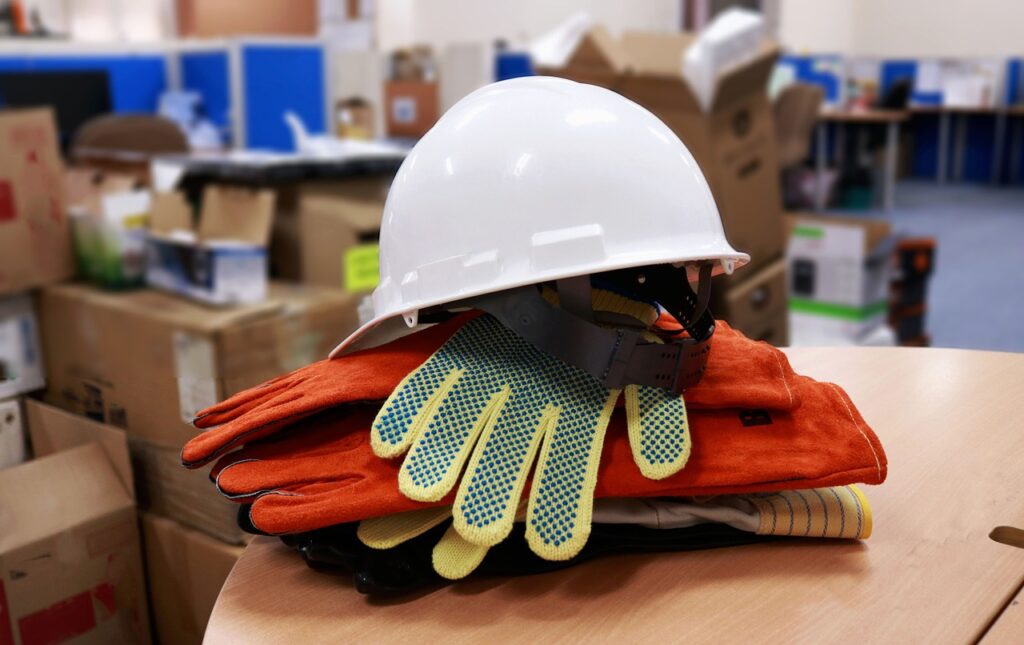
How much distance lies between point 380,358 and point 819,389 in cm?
36

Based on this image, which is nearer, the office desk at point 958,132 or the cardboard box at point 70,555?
the cardboard box at point 70,555

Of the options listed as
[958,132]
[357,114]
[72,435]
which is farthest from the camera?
[958,132]

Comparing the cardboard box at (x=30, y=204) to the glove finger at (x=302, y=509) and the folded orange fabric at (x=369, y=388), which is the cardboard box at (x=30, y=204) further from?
the glove finger at (x=302, y=509)

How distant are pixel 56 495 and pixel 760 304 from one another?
175 centimetres

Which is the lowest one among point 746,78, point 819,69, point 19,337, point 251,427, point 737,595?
point 19,337

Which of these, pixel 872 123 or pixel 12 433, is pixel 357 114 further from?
pixel 872 123

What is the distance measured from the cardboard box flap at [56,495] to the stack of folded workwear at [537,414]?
20cm

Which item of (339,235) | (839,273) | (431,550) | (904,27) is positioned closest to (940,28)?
(904,27)

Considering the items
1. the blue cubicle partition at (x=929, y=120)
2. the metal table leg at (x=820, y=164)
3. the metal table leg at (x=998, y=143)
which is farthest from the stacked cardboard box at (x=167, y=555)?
the metal table leg at (x=998, y=143)

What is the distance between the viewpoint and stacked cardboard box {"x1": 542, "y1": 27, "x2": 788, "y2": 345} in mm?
2072

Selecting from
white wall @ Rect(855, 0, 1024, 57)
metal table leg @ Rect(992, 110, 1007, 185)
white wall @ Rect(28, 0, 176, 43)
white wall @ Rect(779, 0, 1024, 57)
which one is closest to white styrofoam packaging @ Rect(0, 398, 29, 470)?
white wall @ Rect(28, 0, 176, 43)

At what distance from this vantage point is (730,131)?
2.13 meters

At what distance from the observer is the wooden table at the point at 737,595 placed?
61 centimetres

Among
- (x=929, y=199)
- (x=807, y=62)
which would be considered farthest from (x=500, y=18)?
(x=929, y=199)
